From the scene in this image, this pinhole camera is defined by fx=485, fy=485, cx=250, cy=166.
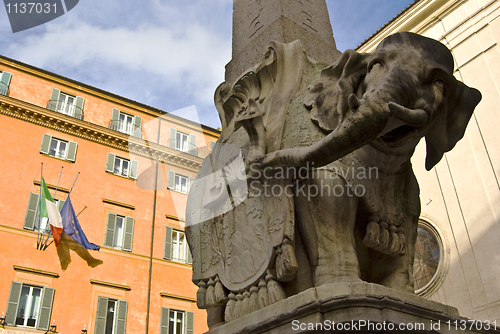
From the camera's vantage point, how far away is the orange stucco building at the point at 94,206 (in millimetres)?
15359

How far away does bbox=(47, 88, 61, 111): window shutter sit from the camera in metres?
19.1

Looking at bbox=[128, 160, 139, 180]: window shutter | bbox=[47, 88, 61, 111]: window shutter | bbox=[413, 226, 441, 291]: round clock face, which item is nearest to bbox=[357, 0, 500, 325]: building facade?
bbox=[413, 226, 441, 291]: round clock face

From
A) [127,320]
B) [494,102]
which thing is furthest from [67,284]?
[494,102]

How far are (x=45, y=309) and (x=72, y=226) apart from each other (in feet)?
8.66

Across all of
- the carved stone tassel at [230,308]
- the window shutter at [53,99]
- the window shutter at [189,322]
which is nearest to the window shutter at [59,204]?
the window shutter at [53,99]

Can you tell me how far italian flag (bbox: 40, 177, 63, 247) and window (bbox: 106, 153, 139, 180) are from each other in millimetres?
3380

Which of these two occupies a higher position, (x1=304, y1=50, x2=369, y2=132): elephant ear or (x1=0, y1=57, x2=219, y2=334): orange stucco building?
(x1=0, y1=57, x2=219, y2=334): orange stucco building

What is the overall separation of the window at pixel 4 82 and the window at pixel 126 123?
13.4ft

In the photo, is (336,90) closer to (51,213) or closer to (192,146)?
(51,213)

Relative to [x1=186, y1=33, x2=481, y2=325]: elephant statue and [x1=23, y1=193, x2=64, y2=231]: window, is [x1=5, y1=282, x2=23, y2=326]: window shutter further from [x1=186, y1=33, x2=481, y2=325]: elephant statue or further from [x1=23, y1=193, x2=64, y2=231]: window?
[x1=186, y1=33, x2=481, y2=325]: elephant statue

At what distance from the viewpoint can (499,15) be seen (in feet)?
46.5

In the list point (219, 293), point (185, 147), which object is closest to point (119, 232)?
point (185, 147)

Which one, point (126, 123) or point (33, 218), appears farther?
point (126, 123)

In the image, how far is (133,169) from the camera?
20.0 metres
